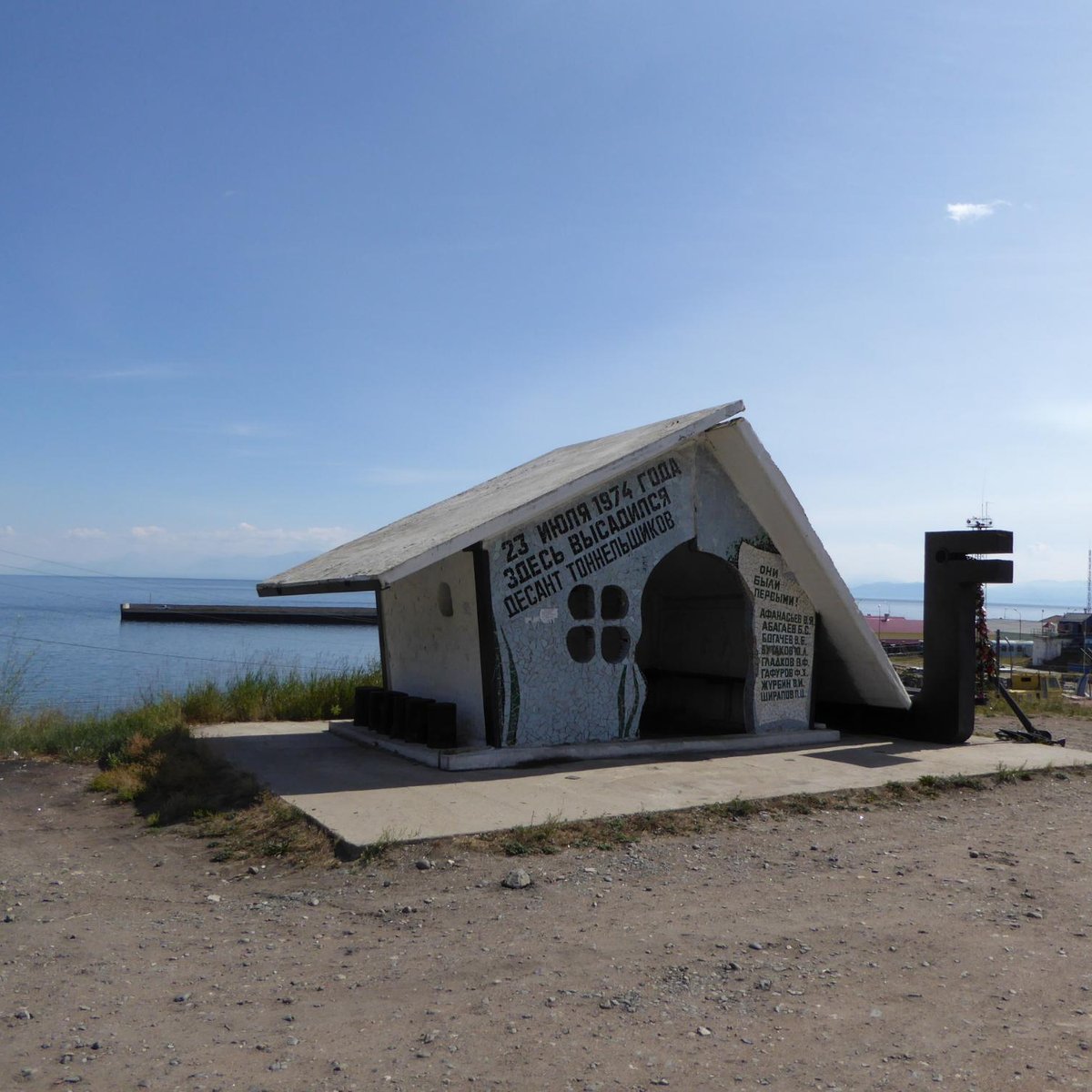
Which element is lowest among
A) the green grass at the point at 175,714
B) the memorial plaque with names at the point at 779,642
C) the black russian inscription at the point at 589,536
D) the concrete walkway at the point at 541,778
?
the concrete walkway at the point at 541,778

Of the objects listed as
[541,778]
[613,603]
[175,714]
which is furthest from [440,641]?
[175,714]

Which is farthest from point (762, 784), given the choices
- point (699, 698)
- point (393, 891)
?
point (699, 698)

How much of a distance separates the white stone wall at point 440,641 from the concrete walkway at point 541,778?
0.90m

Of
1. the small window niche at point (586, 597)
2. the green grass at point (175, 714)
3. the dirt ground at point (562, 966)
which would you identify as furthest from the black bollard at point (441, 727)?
the green grass at point (175, 714)

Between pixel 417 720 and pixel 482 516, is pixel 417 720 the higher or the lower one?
the lower one

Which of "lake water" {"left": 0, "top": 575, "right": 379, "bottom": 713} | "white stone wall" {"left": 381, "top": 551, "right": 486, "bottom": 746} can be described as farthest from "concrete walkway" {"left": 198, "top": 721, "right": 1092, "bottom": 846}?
"lake water" {"left": 0, "top": 575, "right": 379, "bottom": 713}

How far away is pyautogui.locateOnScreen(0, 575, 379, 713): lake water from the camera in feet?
73.0

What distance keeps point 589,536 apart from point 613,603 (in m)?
1.43

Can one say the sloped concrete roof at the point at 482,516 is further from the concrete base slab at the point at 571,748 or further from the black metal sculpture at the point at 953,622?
the black metal sculpture at the point at 953,622

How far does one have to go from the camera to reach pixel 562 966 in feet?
17.1

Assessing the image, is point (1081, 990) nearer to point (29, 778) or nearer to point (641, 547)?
point (641, 547)

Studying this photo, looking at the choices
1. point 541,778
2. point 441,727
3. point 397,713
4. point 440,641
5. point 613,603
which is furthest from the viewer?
point 613,603

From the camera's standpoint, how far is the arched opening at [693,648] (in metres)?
14.0

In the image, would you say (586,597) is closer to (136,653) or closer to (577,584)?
(577,584)
